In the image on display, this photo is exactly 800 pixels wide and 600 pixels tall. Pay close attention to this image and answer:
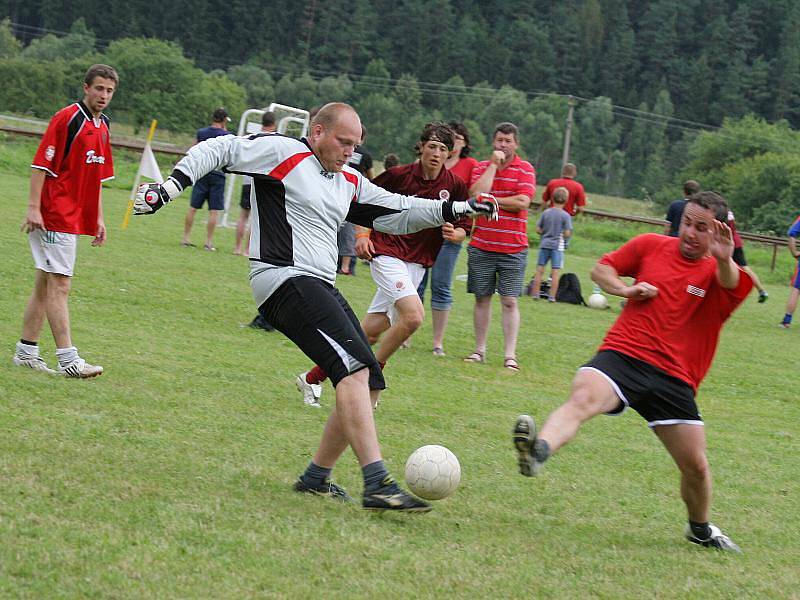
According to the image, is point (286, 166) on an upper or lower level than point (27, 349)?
upper

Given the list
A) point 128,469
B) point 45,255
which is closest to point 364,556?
point 128,469

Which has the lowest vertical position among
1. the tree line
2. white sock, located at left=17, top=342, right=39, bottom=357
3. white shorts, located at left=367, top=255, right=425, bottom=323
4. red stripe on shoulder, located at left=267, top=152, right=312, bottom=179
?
white sock, located at left=17, top=342, right=39, bottom=357

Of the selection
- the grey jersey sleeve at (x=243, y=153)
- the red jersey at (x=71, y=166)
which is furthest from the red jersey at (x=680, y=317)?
A: the red jersey at (x=71, y=166)

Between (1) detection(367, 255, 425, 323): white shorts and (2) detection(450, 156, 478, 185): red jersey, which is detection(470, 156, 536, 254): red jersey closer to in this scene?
(2) detection(450, 156, 478, 185): red jersey

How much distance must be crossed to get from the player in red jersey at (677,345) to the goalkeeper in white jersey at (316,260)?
927mm

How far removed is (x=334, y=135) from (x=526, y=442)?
1.79m

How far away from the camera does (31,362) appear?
311 inches

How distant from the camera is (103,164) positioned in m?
7.89

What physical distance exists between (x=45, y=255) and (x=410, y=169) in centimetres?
299

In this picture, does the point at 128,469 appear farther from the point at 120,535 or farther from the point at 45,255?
the point at 45,255

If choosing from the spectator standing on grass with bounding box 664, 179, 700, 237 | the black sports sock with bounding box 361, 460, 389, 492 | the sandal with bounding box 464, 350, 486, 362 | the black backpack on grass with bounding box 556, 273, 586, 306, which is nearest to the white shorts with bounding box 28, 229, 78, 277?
the black sports sock with bounding box 361, 460, 389, 492

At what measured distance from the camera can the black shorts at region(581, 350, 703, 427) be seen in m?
5.45

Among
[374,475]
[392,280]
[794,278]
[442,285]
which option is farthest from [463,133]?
[794,278]

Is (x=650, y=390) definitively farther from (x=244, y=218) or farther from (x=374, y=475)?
(x=244, y=218)
